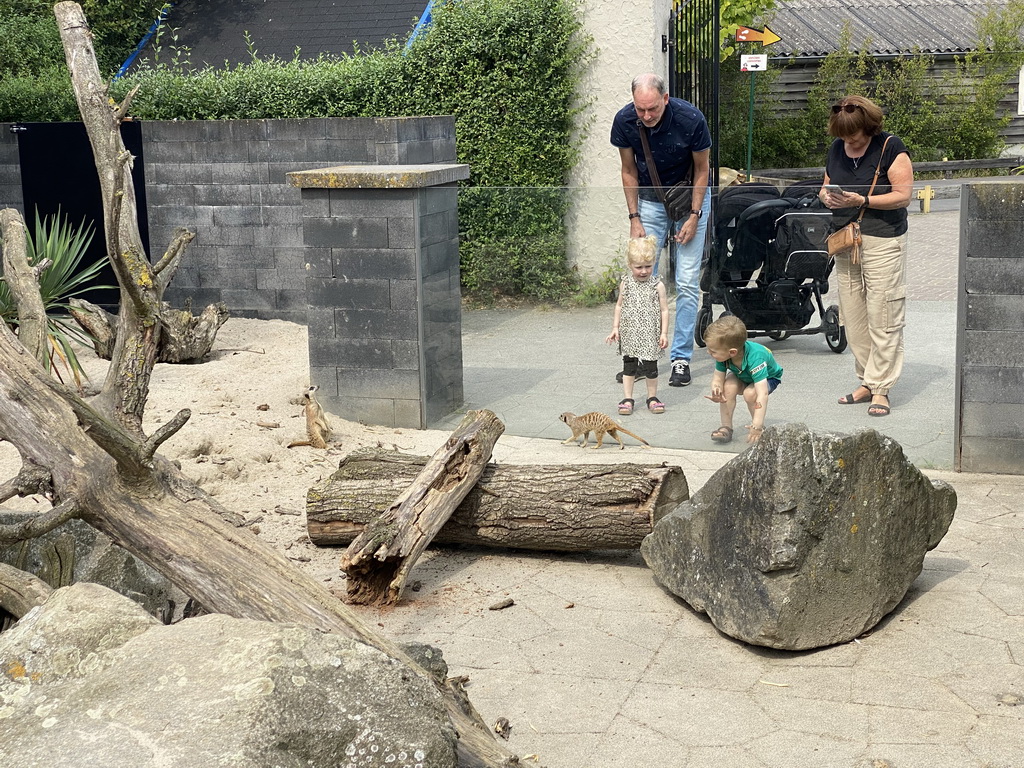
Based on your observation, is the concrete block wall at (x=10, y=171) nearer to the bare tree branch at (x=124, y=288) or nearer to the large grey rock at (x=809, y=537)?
the bare tree branch at (x=124, y=288)

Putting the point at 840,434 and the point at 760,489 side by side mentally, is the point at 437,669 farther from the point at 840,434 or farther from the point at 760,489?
the point at 840,434

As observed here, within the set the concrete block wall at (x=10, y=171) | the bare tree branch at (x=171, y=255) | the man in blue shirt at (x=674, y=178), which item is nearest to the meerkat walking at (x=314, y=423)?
the bare tree branch at (x=171, y=255)

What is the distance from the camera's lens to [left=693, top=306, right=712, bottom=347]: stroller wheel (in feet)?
21.6

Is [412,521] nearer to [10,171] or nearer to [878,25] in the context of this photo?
[10,171]

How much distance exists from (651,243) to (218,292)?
5.06 metres

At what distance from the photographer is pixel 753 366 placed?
6.10 meters

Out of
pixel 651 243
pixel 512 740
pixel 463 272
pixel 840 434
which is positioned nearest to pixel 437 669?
pixel 512 740

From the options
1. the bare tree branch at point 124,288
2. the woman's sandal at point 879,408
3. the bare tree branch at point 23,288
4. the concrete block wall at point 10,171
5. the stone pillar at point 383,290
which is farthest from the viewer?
the concrete block wall at point 10,171

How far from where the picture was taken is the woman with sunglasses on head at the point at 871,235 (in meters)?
6.13

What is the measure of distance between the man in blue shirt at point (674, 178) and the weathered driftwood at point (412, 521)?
6.22 feet

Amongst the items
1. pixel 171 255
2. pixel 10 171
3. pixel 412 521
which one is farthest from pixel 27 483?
pixel 10 171

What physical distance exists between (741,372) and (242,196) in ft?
18.4

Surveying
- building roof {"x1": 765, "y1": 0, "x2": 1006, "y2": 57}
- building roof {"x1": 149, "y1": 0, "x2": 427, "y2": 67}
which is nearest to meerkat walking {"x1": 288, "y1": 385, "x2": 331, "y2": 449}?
building roof {"x1": 149, "y1": 0, "x2": 427, "y2": 67}

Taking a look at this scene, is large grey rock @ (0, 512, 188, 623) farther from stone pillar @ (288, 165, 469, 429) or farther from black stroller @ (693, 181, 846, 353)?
black stroller @ (693, 181, 846, 353)
